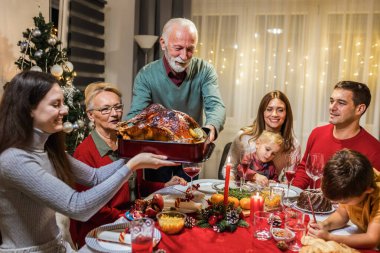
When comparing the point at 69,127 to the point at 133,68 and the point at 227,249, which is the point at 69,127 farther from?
the point at 227,249

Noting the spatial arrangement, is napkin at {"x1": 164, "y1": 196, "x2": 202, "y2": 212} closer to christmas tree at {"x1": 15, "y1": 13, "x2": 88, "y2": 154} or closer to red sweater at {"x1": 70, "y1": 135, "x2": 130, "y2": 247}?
red sweater at {"x1": 70, "y1": 135, "x2": 130, "y2": 247}

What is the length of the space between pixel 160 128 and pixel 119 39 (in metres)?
3.20

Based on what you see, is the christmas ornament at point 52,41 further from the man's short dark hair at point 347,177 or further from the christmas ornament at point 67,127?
the man's short dark hair at point 347,177

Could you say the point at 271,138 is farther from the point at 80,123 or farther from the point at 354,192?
the point at 80,123

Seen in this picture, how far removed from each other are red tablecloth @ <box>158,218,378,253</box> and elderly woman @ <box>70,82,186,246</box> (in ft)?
1.35

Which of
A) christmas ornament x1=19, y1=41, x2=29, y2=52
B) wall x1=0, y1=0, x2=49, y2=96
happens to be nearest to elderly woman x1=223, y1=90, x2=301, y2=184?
christmas ornament x1=19, y1=41, x2=29, y2=52

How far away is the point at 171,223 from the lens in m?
1.42

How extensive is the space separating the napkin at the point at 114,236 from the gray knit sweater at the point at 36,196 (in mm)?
80

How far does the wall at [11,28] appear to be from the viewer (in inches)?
117

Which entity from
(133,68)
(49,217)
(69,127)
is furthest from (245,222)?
(133,68)

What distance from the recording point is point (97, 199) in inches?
51.9

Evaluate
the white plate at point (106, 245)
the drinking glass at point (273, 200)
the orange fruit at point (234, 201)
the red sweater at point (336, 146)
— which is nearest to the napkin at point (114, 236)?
the white plate at point (106, 245)

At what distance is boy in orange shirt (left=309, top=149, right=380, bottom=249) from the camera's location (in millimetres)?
1369

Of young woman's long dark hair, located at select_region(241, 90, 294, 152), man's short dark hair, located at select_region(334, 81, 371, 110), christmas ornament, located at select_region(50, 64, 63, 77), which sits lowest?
young woman's long dark hair, located at select_region(241, 90, 294, 152)
